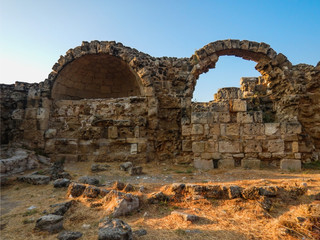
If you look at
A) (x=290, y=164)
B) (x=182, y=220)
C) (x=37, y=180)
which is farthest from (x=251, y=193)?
(x=37, y=180)

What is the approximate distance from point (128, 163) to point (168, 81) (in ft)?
11.1

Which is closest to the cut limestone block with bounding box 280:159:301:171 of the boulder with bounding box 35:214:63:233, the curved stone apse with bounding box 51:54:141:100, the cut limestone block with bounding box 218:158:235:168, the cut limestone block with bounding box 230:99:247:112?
the cut limestone block with bounding box 218:158:235:168

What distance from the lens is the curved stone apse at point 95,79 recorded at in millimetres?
8030

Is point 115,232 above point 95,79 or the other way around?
the other way around

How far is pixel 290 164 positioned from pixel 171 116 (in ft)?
13.2

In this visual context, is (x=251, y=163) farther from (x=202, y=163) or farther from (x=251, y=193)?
(x=251, y=193)

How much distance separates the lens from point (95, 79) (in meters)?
9.19

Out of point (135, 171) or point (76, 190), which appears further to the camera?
point (135, 171)

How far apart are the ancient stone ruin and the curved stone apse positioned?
6 cm

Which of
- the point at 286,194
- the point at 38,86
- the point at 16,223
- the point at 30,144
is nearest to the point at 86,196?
the point at 16,223

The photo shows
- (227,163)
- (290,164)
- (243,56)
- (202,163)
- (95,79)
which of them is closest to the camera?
(290,164)

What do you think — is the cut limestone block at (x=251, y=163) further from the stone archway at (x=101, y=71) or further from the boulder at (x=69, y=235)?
the boulder at (x=69, y=235)

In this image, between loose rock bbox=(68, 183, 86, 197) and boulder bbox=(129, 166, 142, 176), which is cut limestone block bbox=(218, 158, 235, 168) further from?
loose rock bbox=(68, 183, 86, 197)

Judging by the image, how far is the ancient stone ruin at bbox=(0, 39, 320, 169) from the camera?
612 cm
